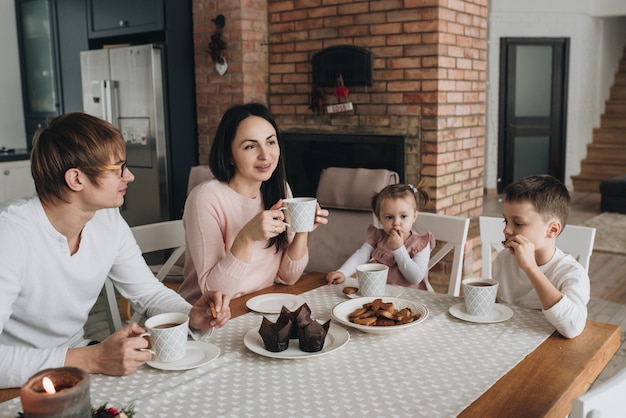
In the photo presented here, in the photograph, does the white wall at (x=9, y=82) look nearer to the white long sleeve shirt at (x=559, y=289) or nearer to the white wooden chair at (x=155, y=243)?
the white wooden chair at (x=155, y=243)

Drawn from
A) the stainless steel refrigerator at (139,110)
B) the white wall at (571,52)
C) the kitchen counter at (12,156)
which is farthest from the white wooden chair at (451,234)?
the white wall at (571,52)

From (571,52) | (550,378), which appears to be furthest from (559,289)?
(571,52)

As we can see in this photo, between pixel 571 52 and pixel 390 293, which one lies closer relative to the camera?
pixel 390 293

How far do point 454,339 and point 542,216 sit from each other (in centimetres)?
50

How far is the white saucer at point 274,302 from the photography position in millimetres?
1618

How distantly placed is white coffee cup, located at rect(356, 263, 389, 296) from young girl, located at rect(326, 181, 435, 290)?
449 mm

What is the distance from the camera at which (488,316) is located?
4.98 feet

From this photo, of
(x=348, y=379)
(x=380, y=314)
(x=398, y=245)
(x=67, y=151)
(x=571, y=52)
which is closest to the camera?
(x=348, y=379)

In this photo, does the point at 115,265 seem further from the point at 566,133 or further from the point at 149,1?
the point at 566,133

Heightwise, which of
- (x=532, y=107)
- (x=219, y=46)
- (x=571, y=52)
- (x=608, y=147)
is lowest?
(x=608, y=147)

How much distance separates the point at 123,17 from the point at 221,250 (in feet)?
11.5

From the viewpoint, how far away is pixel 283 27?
449 centimetres

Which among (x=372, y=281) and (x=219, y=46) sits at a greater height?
(x=219, y=46)

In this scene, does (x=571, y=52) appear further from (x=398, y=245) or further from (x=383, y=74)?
(x=398, y=245)
